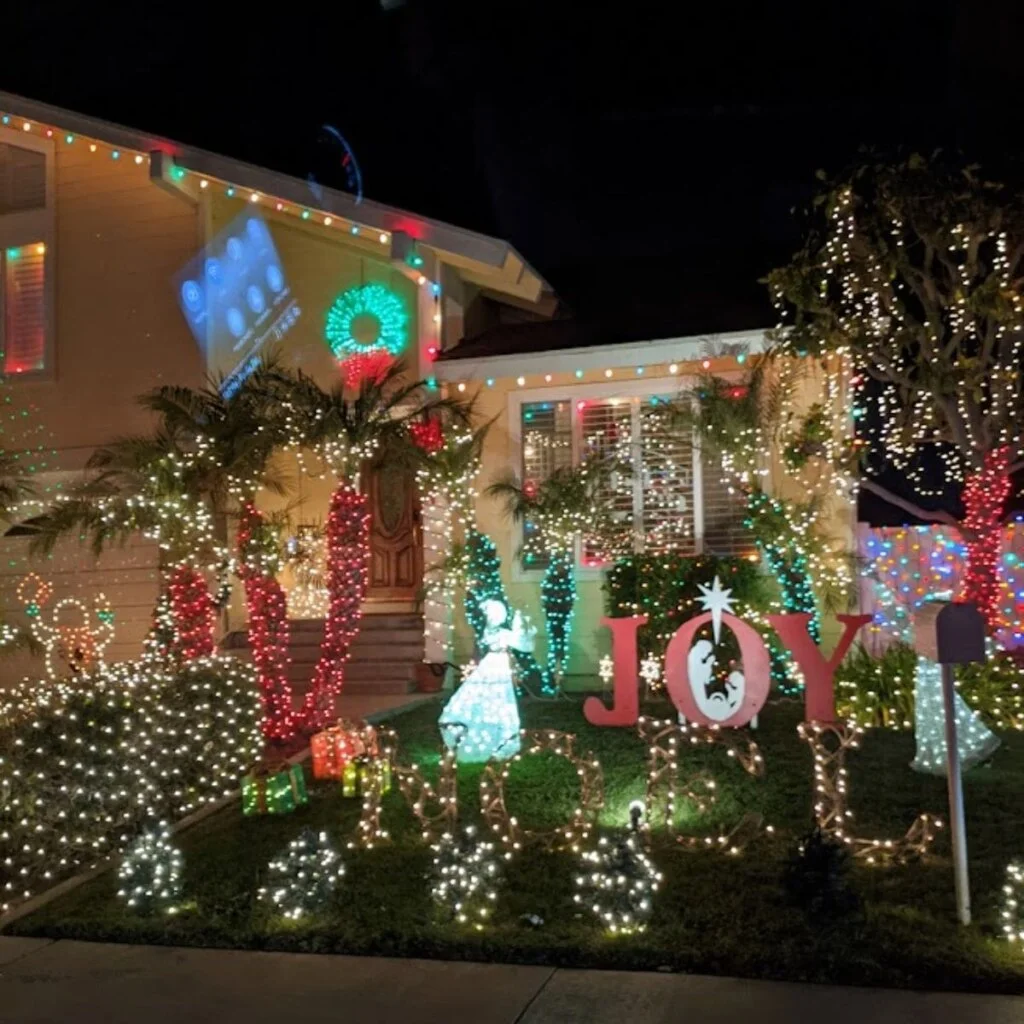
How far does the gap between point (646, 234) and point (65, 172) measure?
8171 millimetres

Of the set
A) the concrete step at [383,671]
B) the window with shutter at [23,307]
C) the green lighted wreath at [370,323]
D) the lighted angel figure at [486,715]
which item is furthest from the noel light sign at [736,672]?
the window with shutter at [23,307]

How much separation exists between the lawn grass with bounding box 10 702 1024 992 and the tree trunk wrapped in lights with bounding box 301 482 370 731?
1.34 metres

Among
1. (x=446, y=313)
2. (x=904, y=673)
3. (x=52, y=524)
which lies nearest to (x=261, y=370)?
(x=52, y=524)

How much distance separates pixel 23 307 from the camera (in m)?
13.6

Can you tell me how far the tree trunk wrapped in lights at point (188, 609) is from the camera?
9469mm

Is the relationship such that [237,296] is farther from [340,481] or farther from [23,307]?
[340,481]

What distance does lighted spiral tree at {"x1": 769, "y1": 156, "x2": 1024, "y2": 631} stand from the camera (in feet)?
31.2

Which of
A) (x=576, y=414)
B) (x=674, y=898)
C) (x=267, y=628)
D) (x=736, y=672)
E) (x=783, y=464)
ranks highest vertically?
(x=576, y=414)

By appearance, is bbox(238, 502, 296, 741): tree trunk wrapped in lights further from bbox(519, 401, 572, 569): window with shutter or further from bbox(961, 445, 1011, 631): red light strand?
bbox(961, 445, 1011, 631): red light strand

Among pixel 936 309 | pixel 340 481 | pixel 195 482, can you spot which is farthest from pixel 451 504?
pixel 936 309

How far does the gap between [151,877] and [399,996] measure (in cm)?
188

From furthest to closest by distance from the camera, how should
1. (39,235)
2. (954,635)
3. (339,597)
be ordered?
(39,235), (339,597), (954,635)

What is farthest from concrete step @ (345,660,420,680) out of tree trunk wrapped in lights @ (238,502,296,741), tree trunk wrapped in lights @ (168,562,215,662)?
tree trunk wrapped in lights @ (238,502,296,741)

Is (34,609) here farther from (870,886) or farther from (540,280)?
(870,886)
